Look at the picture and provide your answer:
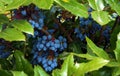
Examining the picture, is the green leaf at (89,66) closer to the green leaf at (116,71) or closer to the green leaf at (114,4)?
the green leaf at (116,71)

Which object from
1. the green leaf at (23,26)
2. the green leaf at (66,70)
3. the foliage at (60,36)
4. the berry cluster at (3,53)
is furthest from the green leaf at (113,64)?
the berry cluster at (3,53)

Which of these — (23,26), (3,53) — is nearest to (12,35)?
(23,26)

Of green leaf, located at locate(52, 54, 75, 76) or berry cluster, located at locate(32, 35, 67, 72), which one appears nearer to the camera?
green leaf, located at locate(52, 54, 75, 76)

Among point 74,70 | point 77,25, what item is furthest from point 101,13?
point 77,25

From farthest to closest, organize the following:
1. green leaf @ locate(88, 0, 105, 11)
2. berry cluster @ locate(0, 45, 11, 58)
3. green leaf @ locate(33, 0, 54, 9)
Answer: berry cluster @ locate(0, 45, 11, 58)
green leaf @ locate(88, 0, 105, 11)
green leaf @ locate(33, 0, 54, 9)

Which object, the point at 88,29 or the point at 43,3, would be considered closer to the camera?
the point at 43,3

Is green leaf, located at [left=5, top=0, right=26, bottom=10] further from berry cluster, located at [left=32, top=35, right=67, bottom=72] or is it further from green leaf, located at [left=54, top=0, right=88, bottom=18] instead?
berry cluster, located at [left=32, top=35, right=67, bottom=72]

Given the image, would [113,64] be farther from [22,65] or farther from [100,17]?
[22,65]

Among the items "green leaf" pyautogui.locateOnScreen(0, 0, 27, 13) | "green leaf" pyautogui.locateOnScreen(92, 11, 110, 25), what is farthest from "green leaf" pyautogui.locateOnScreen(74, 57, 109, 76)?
"green leaf" pyautogui.locateOnScreen(0, 0, 27, 13)
